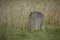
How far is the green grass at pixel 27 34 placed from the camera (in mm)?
2369

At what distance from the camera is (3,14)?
241 cm

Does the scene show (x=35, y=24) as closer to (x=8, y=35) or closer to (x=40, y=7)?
(x=40, y=7)

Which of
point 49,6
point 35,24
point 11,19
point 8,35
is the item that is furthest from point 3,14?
point 49,6

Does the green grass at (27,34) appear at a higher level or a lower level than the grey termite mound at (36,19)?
lower

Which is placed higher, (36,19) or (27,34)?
(36,19)

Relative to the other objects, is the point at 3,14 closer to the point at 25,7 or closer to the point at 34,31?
the point at 25,7

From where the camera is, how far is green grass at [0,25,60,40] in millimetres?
2369

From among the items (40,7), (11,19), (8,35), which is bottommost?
(8,35)

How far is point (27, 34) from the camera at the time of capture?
7.81 feet

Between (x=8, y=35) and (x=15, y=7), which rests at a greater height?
(x=15, y=7)

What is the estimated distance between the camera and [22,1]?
2.44 meters

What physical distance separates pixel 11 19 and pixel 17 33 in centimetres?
20

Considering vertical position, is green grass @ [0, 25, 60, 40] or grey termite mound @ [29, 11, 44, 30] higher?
grey termite mound @ [29, 11, 44, 30]

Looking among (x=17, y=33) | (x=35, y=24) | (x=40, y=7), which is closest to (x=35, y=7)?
(x=40, y=7)
